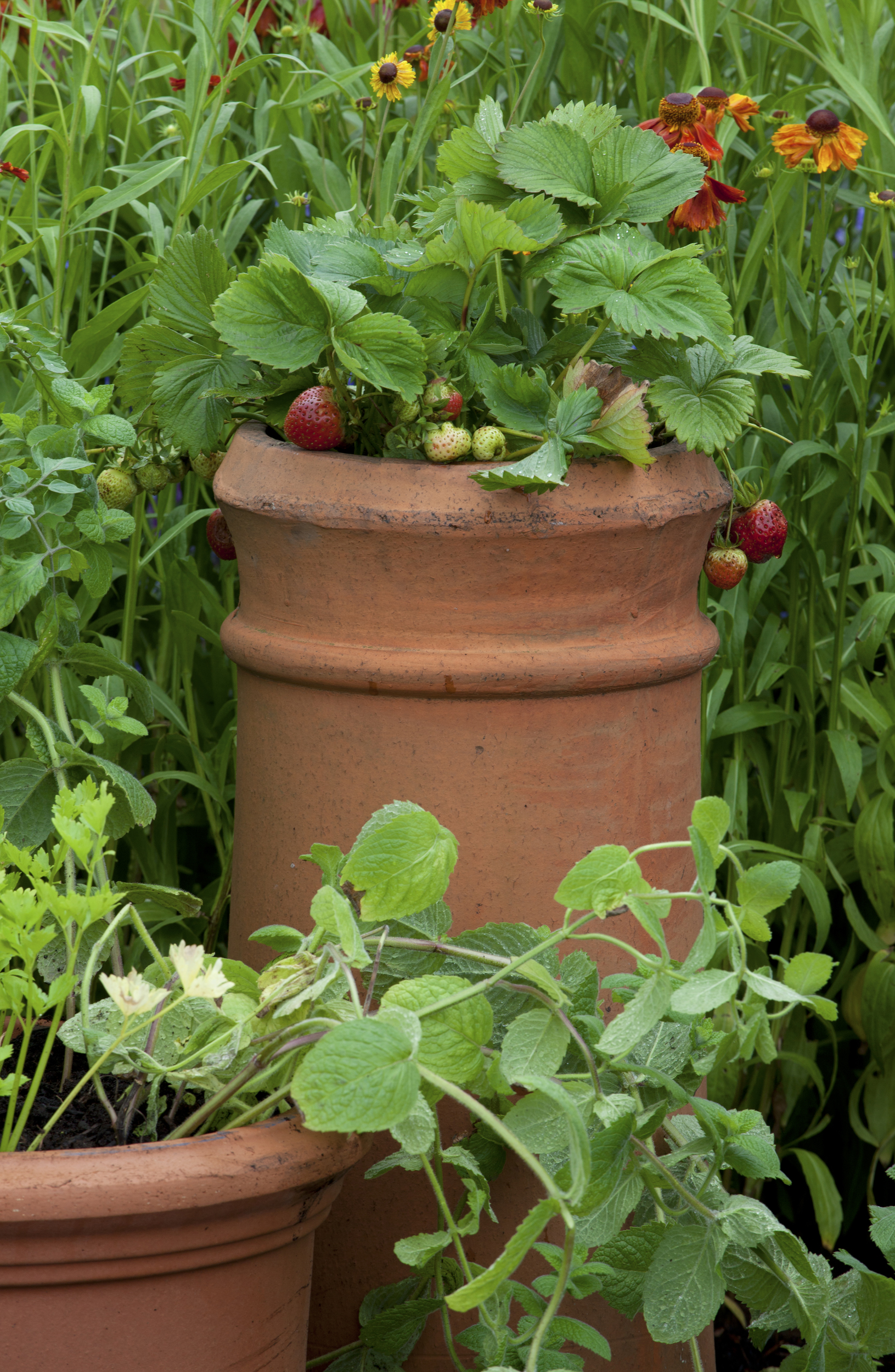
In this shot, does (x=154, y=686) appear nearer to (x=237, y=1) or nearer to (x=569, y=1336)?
(x=237, y=1)

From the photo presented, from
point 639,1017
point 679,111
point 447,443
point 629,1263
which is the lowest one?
point 629,1263

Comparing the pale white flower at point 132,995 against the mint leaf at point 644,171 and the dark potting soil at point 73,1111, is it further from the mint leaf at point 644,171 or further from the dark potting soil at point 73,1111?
the mint leaf at point 644,171

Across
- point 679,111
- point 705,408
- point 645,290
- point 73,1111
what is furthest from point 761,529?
point 73,1111

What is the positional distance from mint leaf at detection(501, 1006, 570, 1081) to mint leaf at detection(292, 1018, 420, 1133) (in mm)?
93

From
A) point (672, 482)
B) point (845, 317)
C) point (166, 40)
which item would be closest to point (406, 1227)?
point (672, 482)

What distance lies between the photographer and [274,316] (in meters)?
0.96

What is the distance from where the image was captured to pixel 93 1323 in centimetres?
72

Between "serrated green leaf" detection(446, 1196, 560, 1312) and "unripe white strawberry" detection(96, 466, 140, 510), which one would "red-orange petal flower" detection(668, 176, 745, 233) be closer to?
"unripe white strawberry" detection(96, 466, 140, 510)

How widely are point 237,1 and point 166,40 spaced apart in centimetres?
51

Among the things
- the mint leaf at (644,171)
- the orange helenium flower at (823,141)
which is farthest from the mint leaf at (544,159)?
the orange helenium flower at (823,141)

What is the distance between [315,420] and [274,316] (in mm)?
84

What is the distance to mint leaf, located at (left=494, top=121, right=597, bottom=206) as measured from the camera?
3.20ft

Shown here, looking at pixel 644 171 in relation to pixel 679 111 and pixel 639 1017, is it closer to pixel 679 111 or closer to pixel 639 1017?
pixel 679 111

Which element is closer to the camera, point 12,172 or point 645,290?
point 645,290
